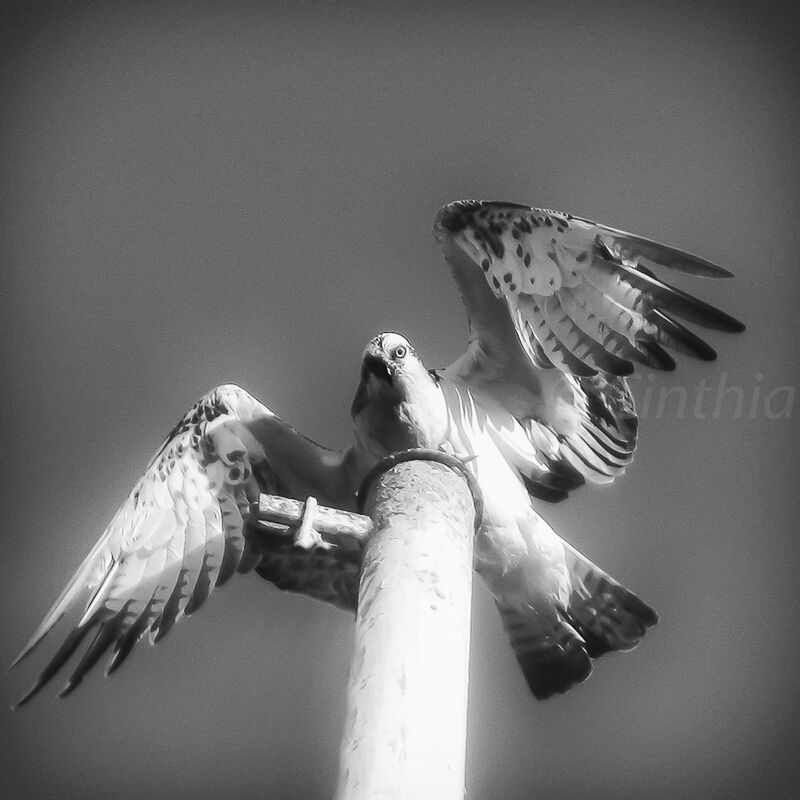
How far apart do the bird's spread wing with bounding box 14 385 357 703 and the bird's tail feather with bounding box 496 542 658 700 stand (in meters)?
0.99

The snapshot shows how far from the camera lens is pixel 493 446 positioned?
239 inches

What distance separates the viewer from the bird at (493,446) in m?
5.66

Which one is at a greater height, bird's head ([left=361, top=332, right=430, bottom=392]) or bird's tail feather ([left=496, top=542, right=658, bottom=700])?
bird's head ([left=361, top=332, right=430, bottom=392])

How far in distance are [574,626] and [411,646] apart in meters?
2.16

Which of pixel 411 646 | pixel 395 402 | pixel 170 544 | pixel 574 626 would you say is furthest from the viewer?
pixel 170 544

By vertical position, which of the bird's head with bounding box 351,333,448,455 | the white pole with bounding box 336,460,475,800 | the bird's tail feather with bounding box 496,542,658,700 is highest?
the bird's head with bounding box 351,333,448,455

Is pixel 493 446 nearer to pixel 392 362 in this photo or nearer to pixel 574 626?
pixel 392 362

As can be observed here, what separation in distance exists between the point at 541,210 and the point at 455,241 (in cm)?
55

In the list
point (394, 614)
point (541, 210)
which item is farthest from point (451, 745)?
point (541, 210)

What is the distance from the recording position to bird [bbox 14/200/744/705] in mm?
5664

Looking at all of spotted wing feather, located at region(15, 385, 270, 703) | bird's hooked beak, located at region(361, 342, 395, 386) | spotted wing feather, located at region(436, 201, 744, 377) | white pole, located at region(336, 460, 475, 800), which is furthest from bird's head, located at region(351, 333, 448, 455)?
spotted wing feather, located at region(15, 385, 270, 703)

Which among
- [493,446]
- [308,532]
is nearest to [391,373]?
[493,446]

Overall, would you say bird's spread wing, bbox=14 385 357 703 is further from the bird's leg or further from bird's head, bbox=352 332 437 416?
the bird's leg

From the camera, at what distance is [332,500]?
6.08 meters
